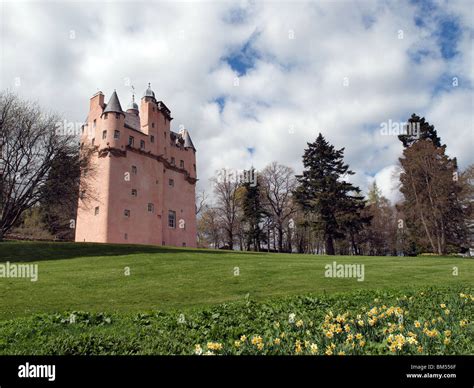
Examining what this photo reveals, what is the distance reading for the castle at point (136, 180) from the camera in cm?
3938

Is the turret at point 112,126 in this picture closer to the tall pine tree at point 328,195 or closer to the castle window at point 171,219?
the castle window at point 171,219

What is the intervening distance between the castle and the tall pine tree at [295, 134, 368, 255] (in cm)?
1608

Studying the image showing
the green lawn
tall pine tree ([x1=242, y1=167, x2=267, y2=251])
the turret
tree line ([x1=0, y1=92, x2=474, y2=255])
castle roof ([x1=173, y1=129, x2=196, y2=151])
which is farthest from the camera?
tall pine tree ([x1=242, y1=167, x2=267, y2=251])

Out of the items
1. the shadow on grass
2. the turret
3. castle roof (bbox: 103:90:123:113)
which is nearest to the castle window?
the turret

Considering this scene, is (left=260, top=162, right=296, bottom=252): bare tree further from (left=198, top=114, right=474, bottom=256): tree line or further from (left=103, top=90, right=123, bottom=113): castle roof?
(left=103, top=90, right=123, bottom=113): castle roof

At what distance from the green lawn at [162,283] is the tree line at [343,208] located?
26.4 metres

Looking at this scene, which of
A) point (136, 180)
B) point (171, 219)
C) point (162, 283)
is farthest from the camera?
point (171, 219)

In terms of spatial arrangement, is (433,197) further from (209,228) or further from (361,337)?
(361,337)

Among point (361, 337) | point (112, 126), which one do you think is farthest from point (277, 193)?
point (361, 337)

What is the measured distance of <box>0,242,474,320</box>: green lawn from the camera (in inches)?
425

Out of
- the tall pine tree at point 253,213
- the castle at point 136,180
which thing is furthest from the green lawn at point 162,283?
the tall pine tree at point 253,213

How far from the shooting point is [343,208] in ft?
154

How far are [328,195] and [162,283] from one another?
3651 centimetres
